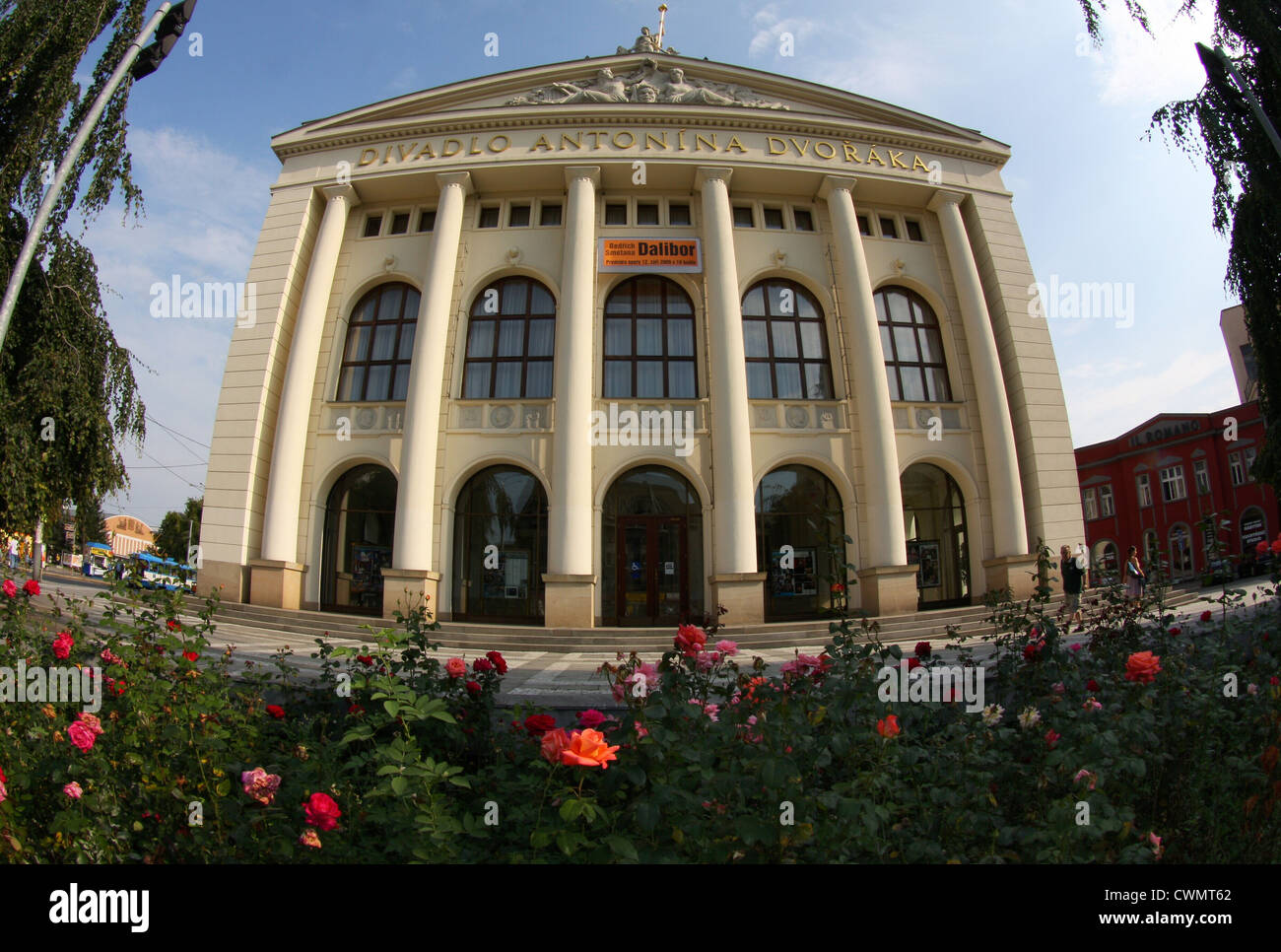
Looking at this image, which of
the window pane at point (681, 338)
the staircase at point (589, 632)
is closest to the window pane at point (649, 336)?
the window pane at point (681, 338)

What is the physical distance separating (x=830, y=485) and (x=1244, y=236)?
31.3 ft

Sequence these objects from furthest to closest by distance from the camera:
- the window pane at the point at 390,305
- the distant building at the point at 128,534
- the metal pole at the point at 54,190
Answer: the distant building at the point at 128,534 < the window pane at the point at 390,305 < the metal pole at the point at 54,190

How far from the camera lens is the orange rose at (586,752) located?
1937 mm

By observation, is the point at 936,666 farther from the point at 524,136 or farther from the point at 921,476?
the point at 524,136

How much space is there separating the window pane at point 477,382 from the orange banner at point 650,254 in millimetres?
4374

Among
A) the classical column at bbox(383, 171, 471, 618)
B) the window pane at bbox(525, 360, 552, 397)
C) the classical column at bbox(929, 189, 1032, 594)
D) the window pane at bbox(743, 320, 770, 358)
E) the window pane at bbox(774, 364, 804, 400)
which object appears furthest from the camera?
the window pane at bbox(743, 320, 770, 358)

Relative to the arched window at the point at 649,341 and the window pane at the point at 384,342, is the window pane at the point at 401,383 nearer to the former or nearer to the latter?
the window pane at the point at 384,342

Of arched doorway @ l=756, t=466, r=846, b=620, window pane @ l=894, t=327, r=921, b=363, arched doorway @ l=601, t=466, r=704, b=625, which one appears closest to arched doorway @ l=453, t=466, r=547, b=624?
arched doorway @ l=601, t=466, r=704, b=625

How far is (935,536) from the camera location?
17531 mm

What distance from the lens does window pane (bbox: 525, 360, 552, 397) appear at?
677 inches

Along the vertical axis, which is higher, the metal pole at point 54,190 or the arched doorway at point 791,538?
the metal pole at point 54,190

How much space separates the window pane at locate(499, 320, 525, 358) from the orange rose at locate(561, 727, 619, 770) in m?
16.3

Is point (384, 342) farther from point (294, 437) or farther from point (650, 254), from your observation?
point (650, 254)

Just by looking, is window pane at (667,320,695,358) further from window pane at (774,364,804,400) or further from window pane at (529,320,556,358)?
window pane at (529,320,556,358)
